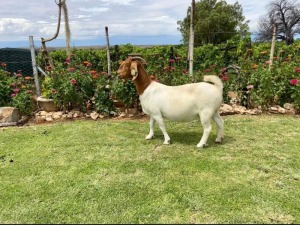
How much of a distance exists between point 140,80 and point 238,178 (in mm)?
2329

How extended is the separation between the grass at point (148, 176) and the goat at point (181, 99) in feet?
1.72

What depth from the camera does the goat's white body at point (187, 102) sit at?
15.9ft

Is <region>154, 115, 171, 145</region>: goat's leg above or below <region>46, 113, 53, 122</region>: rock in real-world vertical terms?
above

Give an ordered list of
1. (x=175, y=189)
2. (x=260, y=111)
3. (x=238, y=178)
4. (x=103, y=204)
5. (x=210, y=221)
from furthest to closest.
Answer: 1. (x=260, y=111)
2. (x=238, y=178)
3. (x=175, y=189)
4. (x=103, y=204)
5. (x=210, y=221)

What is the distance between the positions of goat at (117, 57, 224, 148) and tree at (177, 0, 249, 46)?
29.4 m

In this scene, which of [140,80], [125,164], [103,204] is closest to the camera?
[103,204]

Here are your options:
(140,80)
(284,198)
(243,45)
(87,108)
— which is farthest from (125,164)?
(243,45)

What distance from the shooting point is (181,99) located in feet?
16.2

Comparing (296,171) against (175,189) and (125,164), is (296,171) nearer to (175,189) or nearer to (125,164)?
(175,189)

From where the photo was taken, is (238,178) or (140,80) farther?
(140,80)

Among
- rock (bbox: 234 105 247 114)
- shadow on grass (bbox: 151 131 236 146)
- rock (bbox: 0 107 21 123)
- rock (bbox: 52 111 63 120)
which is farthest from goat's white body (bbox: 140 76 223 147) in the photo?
rock (bbox: 0 107 21 123)

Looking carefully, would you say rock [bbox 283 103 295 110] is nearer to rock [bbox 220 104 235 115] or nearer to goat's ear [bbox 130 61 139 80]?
rock [bbox 220 104 235 115]

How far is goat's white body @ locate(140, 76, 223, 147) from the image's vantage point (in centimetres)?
484

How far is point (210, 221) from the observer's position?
10.3 ft
